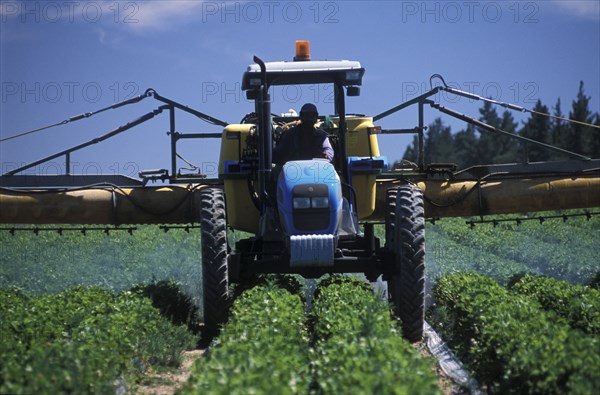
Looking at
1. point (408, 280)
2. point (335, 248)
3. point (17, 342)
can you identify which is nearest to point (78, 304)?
point (17, 342)

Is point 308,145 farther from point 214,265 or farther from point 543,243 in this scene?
point 543,243

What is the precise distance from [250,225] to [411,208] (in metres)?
2.01

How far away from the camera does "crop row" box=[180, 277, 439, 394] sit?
509 centimetres

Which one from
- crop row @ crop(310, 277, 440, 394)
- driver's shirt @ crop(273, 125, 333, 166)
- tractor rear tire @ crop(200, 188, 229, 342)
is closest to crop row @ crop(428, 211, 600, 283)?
driver's shirt @ crop(273, 125, 333, 166)

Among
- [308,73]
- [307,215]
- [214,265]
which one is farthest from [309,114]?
[214,265]

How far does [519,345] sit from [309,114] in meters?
3.72

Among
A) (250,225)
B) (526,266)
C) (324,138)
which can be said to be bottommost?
(526,266)

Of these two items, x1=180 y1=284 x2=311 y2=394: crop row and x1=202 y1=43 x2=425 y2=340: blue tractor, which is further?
x1=202 y1=43 x2=425 y2=340: blue tractor

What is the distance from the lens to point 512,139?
77.8 m

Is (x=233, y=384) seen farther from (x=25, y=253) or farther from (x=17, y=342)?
(x=25, y=253)

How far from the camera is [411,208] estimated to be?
9.11 m

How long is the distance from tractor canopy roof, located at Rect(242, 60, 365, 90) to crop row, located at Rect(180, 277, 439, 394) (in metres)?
2.30

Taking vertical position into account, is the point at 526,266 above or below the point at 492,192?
below

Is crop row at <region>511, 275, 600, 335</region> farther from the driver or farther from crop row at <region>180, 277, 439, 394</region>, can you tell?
the driver
